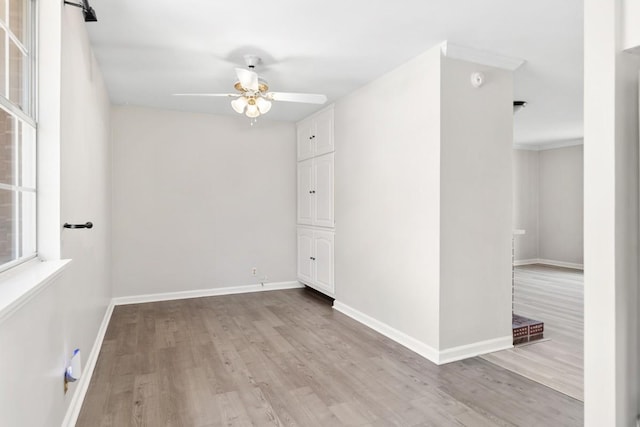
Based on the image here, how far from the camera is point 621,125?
4.86 ft

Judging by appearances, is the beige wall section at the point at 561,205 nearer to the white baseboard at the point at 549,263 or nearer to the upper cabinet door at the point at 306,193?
the white baseboard at the point at 549,263

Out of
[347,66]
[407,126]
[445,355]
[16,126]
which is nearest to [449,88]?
[407,126]

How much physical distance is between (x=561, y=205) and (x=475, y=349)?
5706 millimetres

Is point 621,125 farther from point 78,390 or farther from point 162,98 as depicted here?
point 162,98

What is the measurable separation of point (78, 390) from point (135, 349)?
2.88 ft

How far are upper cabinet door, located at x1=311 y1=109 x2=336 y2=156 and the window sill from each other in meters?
3.26

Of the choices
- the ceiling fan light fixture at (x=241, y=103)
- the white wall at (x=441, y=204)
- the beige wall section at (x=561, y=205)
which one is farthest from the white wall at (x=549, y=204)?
the ceiling fan light fixture at (x=241, y=103)

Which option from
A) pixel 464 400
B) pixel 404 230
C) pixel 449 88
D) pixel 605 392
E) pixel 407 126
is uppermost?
pixel 449 88

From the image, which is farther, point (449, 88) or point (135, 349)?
point (135, 349)

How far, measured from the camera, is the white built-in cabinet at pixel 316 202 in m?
4.52

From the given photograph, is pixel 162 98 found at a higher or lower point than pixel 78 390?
higher

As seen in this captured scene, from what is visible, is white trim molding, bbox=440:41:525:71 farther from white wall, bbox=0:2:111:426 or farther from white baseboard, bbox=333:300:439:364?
white wall, bbox=0:2:111:426

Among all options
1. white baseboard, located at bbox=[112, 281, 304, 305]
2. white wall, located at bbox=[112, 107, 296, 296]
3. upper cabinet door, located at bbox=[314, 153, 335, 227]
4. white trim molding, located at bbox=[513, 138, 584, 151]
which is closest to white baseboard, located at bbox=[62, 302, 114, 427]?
white baseboard, located at bbox=[112, 281, 304, 305]

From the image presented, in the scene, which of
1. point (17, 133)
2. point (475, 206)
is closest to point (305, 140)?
point (475, 206)
